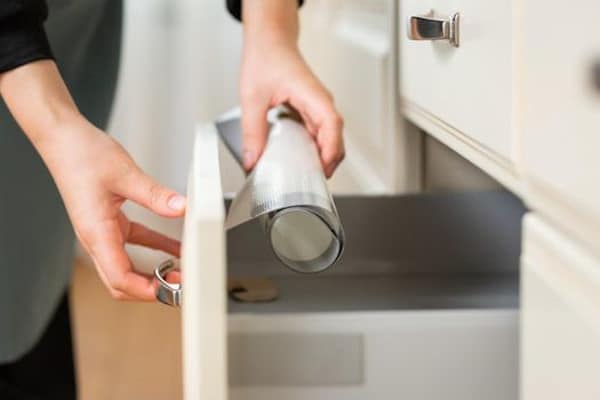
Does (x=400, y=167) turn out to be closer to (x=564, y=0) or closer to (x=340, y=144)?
(x=340, y=144)

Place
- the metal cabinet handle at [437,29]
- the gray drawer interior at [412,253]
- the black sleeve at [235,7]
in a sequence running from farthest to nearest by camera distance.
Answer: the black sleeve at [235,7], the gray drawer interior at [412,253], the metal cabinet handle at [437,29]

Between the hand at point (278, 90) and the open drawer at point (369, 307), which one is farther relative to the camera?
the hand at point (278, 90)

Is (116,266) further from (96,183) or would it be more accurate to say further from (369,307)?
(369,307)

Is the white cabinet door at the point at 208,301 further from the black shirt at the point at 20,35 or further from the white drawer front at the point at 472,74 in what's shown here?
the black shirt at the point at 20,35

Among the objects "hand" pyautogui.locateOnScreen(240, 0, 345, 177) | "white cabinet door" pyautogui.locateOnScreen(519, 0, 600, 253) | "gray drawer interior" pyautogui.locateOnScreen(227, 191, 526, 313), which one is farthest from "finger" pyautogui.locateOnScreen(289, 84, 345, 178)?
"white cabinet door" pyautogui.locateOnScreen(519, 0, 600, 253)

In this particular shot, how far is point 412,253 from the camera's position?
0.85 meters

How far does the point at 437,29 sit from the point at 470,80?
0.06 m

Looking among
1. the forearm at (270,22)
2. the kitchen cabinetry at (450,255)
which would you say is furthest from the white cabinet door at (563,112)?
the forearm at (270,22)

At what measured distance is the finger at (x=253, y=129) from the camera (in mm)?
712

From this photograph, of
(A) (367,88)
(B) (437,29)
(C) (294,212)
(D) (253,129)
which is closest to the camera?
(C) (294,212)

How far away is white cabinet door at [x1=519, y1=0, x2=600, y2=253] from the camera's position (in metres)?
0.37

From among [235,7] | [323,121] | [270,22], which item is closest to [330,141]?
[323,121]

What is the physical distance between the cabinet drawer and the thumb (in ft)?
0.56

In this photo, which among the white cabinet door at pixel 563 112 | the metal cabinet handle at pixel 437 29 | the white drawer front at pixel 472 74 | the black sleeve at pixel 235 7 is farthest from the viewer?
the black sleeve at pixel 235 7
